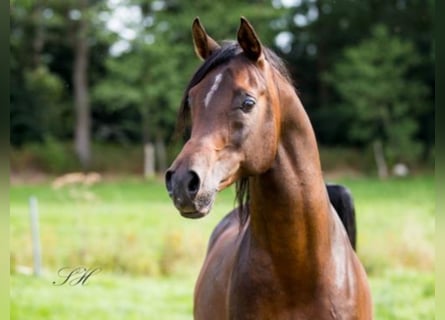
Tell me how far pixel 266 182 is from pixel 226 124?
1.04 ft

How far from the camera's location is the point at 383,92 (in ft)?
76.0

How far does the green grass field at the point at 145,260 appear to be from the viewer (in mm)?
6062

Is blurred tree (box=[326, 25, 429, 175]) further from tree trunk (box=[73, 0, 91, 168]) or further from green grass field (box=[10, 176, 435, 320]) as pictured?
green grass field (box=[10, 176, 435, 320])

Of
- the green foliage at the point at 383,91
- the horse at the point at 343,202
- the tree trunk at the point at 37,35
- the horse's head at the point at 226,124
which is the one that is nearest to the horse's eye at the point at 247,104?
the horse's head at the point at 226,124

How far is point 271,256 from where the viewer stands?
237 centimetres

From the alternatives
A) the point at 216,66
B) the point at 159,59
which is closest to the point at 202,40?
the point at 216,66

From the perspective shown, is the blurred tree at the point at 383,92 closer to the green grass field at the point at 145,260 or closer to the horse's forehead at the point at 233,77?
the green grass field at the point at 145,260

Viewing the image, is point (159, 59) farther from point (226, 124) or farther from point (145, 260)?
point (226, 124)

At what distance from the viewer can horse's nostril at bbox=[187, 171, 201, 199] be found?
1.90m

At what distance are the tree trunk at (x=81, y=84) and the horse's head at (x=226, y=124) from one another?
1972cm

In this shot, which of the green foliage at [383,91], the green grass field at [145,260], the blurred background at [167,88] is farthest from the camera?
the green foliage at [383,91]

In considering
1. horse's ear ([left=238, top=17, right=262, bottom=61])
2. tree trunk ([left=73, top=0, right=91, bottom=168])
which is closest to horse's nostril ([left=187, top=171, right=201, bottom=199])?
horse's ear ([left=238, top=17, right=262, bottom=61])

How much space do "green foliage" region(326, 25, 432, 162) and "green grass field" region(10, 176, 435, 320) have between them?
37.8ft

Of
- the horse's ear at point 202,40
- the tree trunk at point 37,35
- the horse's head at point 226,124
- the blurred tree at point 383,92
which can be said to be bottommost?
the blurred tree at point 383,92
